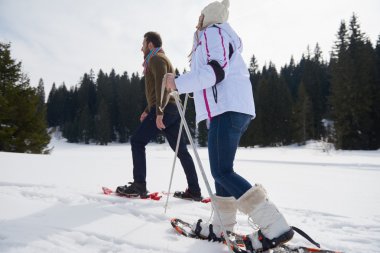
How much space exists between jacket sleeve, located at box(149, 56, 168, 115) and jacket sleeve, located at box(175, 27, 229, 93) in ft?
4.91

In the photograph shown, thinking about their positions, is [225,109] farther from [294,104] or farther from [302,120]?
[294,104]

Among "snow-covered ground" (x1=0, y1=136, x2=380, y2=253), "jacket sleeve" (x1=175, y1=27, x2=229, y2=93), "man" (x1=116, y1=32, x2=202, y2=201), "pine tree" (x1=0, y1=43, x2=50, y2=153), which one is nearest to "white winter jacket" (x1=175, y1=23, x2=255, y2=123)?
"jacket sleeve" (x1=175, y1=27, x2=229, y2=93)

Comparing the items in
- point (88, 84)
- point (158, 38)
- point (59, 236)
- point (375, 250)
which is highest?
point (88, 84)

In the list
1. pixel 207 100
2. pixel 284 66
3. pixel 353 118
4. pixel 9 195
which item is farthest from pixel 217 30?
pixel 284 66

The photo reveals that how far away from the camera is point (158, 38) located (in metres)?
4.29

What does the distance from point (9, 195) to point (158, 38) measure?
284cm

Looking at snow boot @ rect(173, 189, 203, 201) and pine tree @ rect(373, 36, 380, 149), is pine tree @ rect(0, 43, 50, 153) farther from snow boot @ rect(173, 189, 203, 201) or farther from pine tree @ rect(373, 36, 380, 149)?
pine tree @ rect(373, 36, 380, 149)

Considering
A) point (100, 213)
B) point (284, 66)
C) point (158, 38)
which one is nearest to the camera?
point (100, 213)

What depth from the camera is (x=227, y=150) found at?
7.63 feet

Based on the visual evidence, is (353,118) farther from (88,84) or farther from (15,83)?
(88,84)

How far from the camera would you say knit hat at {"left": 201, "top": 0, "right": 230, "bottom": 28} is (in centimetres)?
252

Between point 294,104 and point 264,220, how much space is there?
156 ft

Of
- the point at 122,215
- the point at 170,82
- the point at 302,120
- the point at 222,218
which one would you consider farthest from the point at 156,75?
the point at 302,120

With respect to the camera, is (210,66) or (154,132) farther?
(154,132)
